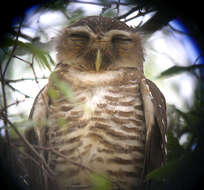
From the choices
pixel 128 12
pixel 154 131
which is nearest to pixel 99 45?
pixel 128 12

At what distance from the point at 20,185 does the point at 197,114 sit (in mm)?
933

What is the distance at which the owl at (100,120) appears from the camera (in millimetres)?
1629

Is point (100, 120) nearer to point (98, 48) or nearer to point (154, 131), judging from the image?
point (154, 131)

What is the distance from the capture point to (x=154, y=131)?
168cm

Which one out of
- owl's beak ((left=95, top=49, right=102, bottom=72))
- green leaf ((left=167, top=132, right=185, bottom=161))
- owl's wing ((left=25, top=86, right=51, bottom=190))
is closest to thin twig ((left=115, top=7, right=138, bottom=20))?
owl's beak ((left=95, top=49, right=102, bottom=72))

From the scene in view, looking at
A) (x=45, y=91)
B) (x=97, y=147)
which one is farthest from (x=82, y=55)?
(x=97, y=147)

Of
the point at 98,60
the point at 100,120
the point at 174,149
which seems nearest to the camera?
the point at 174,149

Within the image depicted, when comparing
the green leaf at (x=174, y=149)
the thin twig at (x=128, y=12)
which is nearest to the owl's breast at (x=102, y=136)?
the green leaf at (x=174, y=149)

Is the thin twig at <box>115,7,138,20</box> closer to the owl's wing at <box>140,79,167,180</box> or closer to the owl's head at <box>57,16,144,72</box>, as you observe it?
the owl's head at <box>57,16,144,72</box>

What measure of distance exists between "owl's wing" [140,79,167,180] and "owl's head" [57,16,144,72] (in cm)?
38

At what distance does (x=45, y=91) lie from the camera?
1810 millimetres

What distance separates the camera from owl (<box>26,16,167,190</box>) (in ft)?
5.34

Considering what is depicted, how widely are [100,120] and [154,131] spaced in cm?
33

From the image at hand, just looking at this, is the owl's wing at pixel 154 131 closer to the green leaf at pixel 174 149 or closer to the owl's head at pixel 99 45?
the green leaf at pixel 174 149
